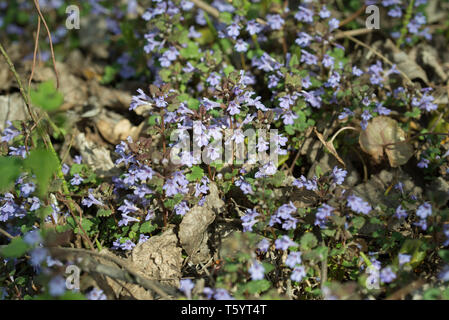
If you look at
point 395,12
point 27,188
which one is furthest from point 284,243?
point 395,12

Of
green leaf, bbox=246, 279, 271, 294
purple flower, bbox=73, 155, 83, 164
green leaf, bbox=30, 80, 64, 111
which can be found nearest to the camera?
green leaf, bbox=30, 80, 64, 111

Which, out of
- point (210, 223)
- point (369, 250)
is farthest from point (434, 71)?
point (210, 223)

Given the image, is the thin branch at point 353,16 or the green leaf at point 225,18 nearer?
the green leaf at point 225,18

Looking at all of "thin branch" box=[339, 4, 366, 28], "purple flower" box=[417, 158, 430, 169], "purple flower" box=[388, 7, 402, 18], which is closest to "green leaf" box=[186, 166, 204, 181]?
"purple flower" box=[417, 158, 430, 169]

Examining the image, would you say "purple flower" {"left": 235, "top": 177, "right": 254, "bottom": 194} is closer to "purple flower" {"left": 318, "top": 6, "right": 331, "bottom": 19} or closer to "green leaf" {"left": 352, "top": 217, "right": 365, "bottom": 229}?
"green leaf" {"left": 352, "top": 217, "right": 365, "bottom": 229}

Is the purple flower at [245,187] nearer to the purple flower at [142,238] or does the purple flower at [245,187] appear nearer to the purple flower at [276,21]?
the purple flower at [142,238]

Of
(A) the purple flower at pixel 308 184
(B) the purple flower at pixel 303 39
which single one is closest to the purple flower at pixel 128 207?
(A) the purple flower at pixel 308 184

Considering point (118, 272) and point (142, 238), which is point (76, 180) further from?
point (118, 272)
